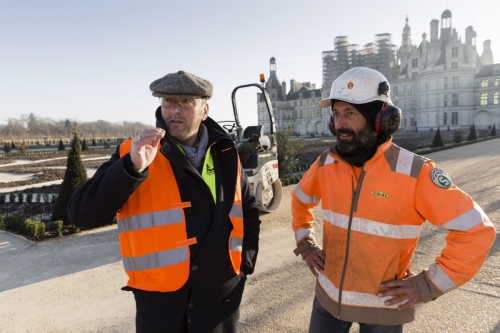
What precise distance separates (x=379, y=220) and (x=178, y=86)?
122 centimetres

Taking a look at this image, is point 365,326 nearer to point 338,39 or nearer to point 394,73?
point 338,39

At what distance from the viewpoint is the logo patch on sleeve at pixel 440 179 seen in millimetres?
1543

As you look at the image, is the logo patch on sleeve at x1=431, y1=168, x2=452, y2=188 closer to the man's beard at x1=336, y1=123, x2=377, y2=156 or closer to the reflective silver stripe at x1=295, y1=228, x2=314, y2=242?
the man's beard at x1=336, y1=123, x2=377, y2=156

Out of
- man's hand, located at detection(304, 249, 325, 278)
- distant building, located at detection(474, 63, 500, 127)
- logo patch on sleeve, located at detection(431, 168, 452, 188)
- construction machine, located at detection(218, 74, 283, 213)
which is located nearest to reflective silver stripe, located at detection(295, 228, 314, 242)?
man's hand, located at detection(304, 249, 325, 278)

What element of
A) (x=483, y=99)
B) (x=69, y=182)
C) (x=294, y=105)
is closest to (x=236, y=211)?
(x=69, y=182)

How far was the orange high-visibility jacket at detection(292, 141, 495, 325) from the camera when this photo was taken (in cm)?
149

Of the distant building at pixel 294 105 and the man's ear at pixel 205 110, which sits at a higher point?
the distant building at pixel 294 105

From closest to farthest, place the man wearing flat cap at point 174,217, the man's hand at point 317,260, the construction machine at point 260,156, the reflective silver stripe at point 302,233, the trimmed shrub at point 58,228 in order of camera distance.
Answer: the man wearing flat cap at point 174,217 < the man's hand at point 317,260 < the reflective silver stripe at point 302,233 < the trimmed shrub at point 58,228 < the construction machine at point 260,156

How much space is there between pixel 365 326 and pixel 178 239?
1095mm

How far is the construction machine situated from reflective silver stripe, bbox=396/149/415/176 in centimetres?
385

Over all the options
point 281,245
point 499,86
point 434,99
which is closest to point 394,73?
point 434,99

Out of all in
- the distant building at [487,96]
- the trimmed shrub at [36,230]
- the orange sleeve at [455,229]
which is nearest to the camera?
the orange sleeve at [455,229]

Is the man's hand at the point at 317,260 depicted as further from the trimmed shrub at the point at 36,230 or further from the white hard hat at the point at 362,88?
the trimmed shrub at the point at 36,230

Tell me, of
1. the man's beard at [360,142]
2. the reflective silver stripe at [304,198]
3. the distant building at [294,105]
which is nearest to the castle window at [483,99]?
the distant building at [294,105]
